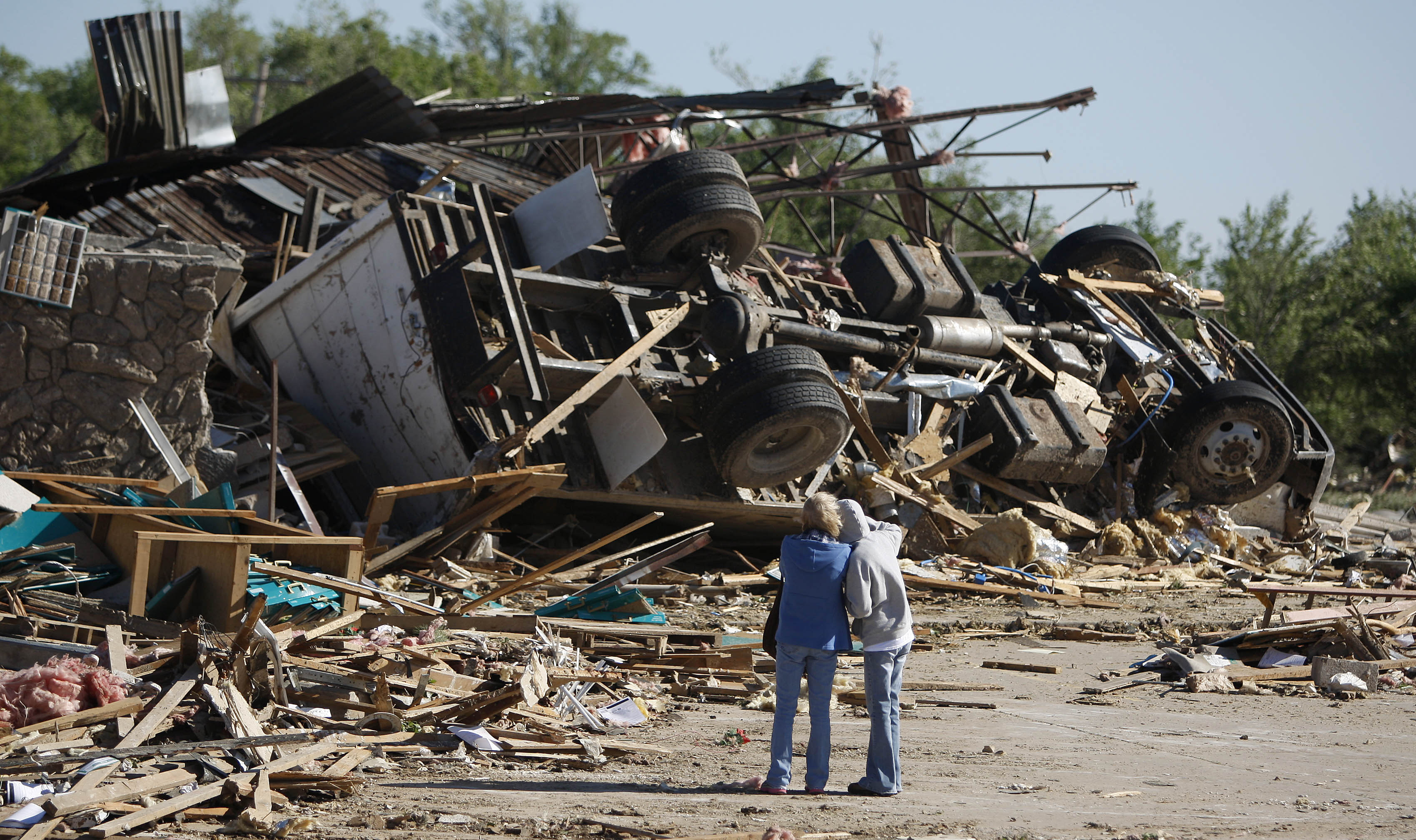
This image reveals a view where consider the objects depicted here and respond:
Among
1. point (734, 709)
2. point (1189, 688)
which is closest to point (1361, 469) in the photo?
point (1189, 688)

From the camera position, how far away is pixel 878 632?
507cm

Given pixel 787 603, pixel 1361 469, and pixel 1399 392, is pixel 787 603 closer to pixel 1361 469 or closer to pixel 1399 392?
pixel 1361 469

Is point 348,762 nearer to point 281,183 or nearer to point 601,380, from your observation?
point 601,380

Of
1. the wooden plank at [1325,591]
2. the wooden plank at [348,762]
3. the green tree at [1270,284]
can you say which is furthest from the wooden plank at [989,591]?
the green tree at [1270,284]

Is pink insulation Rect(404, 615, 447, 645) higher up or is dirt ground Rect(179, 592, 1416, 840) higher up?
pink insulation Rect(404, 615, 447, 645)

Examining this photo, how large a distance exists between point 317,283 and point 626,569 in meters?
4.02

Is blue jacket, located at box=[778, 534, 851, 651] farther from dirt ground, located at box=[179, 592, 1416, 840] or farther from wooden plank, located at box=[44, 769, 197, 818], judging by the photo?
wooden plank, located at box=[44, 769, 197, 818]

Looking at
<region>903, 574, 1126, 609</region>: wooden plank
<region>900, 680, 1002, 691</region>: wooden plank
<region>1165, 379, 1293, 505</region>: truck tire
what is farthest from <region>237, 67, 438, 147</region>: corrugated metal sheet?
<region>900, 680, 1002, 691</region>: wooden plank

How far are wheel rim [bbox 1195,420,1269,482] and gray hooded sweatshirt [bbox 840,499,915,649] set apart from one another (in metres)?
9.67

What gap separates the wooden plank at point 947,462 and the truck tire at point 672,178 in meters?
3.16

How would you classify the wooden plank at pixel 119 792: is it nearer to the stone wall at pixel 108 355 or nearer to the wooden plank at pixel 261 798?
the wooden plank at pixel 261 798

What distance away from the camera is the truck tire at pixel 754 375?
1002cm

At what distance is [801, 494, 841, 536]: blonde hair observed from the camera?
17.0 ft

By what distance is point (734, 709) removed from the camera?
6578 mm
